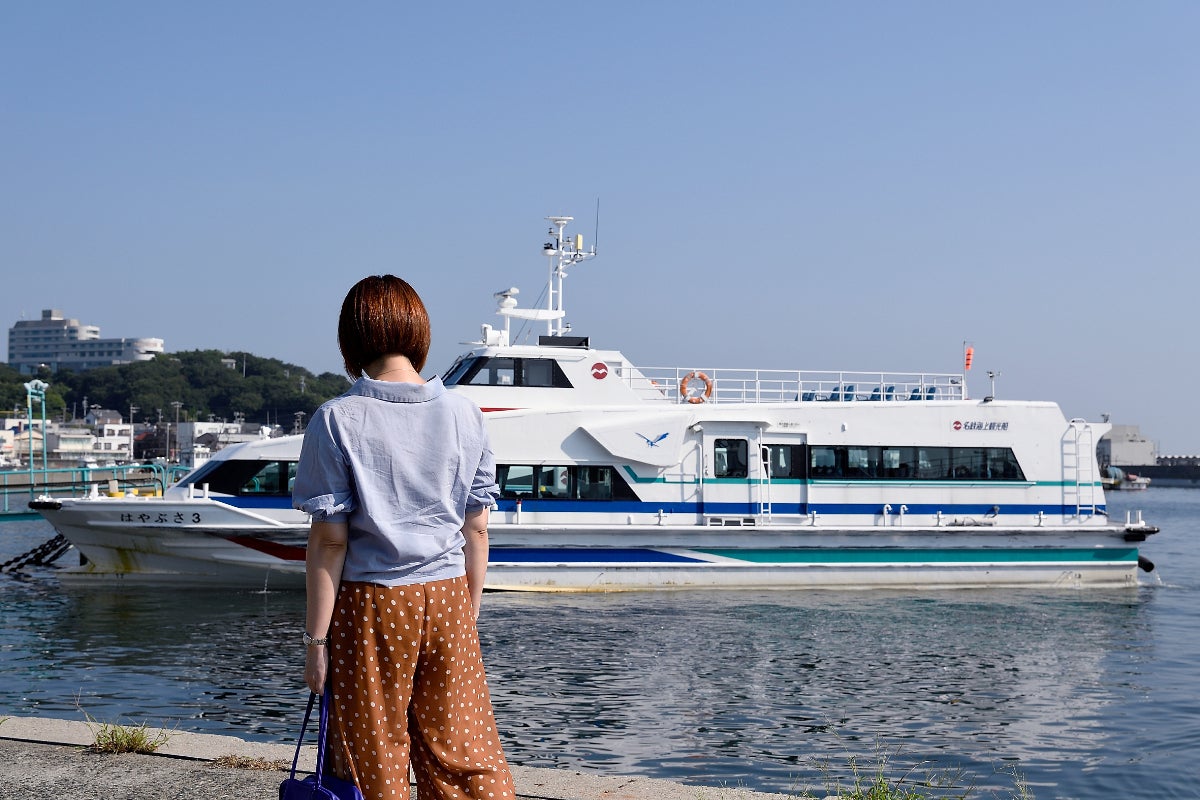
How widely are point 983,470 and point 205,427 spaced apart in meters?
99.7

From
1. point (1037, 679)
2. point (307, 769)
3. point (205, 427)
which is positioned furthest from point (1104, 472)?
point (307, 769)

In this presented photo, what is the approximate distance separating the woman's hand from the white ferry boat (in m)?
14.0

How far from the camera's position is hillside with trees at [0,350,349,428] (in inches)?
5571

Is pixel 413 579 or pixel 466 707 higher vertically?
pixel 413 579

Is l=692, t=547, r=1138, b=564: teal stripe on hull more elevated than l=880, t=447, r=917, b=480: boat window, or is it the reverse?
l=880, t=447, r=917, b=480: boat window

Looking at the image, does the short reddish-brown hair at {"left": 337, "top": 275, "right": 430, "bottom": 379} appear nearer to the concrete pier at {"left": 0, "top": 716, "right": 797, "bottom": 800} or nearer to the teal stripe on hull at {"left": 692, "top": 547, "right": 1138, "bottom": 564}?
the concrete pier at {"left": 0, "top": 716, "right": 797, "bottom": 800}

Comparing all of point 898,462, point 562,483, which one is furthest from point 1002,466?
point 562,483

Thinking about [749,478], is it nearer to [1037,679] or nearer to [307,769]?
[1037,679]

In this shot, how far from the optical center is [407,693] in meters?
3.25

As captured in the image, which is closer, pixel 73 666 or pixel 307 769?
pixel 307 769

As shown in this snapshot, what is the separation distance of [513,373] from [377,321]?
602 inches

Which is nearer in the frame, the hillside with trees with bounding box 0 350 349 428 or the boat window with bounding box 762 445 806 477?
the boat window with bounding box 762 445 806 477

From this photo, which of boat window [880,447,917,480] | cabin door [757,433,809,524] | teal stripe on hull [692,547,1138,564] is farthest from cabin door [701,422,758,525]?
boat window [880,447,917,480]

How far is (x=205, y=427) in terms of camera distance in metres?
109
